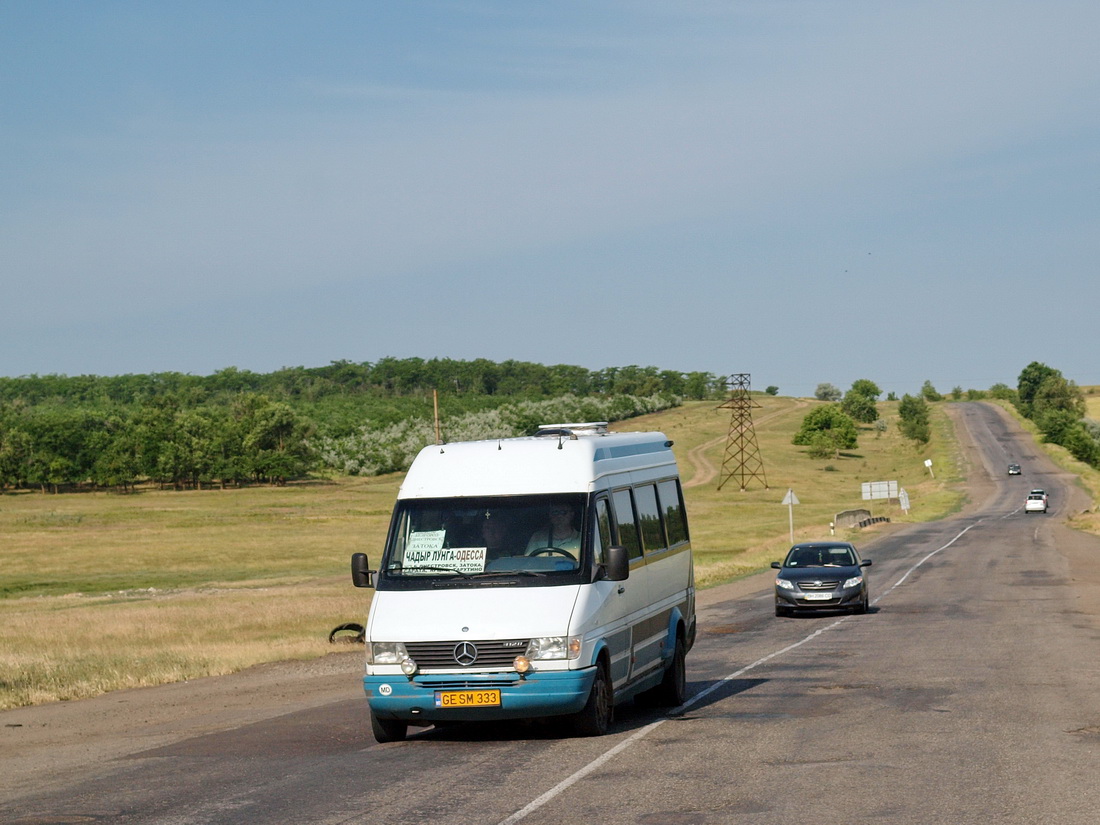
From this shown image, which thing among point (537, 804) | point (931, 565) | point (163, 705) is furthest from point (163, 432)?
point (537, 804)

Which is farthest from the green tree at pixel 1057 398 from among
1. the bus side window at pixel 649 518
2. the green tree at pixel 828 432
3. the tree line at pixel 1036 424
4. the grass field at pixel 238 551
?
the bus side window at pixel 649 518

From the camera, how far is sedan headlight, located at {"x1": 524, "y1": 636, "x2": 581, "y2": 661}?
1109 centimetres

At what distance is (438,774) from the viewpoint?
33.1ft

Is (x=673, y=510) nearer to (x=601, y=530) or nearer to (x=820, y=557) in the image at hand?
(x=601, y=530)

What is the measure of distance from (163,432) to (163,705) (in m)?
142

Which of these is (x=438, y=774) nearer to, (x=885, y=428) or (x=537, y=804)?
(x=537, y=804)

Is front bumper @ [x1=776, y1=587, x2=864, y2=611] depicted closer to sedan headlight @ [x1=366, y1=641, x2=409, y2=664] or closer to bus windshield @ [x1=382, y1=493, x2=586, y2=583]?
bus windshield @ [x1=382, y1=493, x2=586, y2=583]

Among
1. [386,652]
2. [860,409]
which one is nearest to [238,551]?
[386,652]

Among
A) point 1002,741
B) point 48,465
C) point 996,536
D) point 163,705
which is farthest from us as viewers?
point 48,465

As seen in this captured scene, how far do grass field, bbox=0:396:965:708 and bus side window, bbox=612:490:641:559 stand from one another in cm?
936

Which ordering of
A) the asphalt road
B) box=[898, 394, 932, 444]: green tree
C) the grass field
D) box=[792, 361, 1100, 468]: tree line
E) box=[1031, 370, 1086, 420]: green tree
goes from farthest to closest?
box=[1031, 370, 1086, 420]: green tree → box=[898, 394, 932, 444]: green tree → box=[792, 361, 1100, 468]: tree line → the grass field → the asphalt road

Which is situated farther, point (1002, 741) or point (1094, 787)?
point (1002, 741)

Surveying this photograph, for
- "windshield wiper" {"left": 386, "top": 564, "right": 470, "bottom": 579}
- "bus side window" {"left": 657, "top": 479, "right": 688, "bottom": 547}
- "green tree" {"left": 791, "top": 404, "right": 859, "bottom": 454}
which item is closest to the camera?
"windshield wiper" {"left": 386, "top": 564, "right": 470, "bottom": 579}

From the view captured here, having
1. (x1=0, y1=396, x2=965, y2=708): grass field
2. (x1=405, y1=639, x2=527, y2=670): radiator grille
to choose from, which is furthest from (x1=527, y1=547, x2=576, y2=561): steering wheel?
(x1=0, y1=396, x2=965, y2=708): grass field
